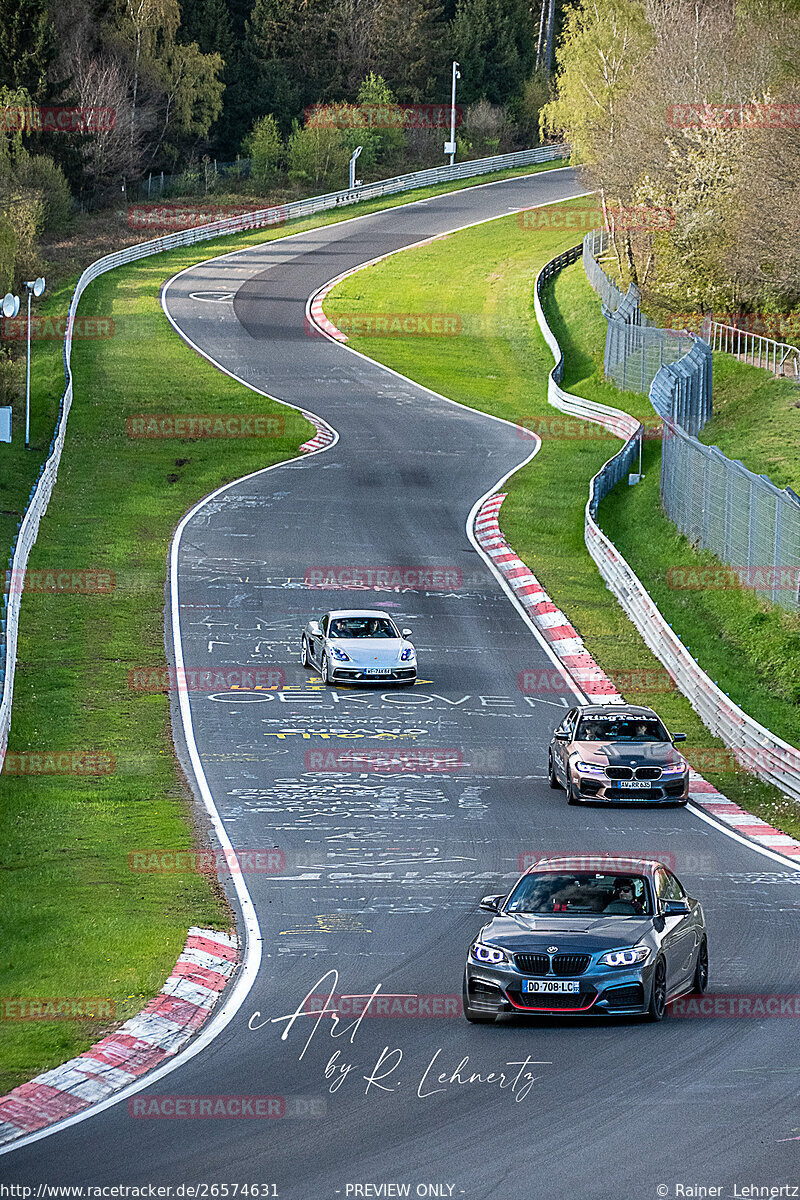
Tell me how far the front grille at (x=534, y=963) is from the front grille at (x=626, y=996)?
0.49 meters

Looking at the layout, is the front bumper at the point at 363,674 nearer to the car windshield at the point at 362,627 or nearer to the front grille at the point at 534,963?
the car windshield at the point at 362,627

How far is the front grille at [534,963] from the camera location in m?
12.7

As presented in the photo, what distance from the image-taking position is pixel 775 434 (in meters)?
45.2

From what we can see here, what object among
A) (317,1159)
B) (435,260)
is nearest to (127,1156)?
(317,1159)

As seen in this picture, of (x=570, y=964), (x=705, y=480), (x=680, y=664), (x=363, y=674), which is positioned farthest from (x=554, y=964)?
(x=705, y=480)

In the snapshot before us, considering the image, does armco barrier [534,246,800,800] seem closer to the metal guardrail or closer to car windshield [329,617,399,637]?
car windshield [329,617,399,637]

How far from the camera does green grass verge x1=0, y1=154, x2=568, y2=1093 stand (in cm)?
1514

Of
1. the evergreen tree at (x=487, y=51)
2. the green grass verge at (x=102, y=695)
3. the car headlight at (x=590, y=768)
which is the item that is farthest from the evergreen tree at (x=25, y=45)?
the car headlight at (x=590, y=768)

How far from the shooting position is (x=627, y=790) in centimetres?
2236

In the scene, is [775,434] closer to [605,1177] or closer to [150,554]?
[150,554]

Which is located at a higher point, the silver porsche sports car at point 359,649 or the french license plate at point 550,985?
the french license plate at point 550,985

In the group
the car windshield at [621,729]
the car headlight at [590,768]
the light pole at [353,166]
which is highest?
the light pole at [353,166]

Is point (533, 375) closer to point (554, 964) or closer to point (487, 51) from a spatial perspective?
point (554, 964)

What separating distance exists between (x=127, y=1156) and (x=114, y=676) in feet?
66.0
